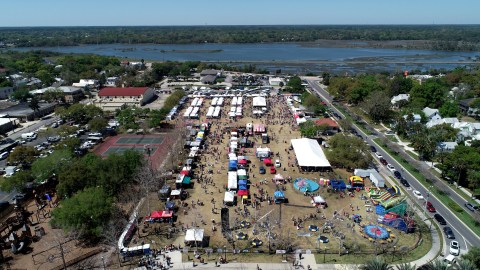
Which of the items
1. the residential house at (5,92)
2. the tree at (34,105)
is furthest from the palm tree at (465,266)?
the residential house at (5,92)

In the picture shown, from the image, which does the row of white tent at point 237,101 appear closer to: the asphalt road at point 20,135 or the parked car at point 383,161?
the asphalt road at point 20,135

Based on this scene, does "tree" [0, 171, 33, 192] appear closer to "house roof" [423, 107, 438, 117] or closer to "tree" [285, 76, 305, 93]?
"house roof" [423, 107, 438, 117]

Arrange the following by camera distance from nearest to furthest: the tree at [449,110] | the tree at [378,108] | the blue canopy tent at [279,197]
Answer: the blue canopy tent at [279,197] → the tree at [449,110] → the tree at [378,108]

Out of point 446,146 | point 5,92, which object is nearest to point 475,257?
point 446,146

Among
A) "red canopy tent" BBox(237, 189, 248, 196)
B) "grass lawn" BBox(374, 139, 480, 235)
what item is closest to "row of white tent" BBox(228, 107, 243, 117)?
"grass lawn" BBox(374, 139, 480, 235)

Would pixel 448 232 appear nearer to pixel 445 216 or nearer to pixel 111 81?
pixel 445 216

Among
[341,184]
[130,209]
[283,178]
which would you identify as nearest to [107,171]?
[130,209]
